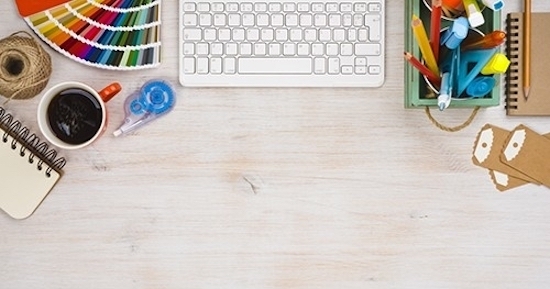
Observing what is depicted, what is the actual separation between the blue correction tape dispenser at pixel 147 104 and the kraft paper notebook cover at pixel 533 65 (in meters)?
0.42

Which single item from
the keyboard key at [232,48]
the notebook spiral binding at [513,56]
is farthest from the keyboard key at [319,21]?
the notebook spiral binding at [513,56]

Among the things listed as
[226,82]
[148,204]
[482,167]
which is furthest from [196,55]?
[482,167]

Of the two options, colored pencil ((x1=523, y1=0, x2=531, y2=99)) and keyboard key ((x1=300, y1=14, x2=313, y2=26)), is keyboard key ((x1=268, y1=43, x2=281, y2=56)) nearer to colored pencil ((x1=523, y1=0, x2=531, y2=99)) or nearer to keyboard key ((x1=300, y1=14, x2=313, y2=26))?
keyboard key ((x1=300, y1=14, x2=313, y2=26))

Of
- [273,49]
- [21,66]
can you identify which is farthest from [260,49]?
[21,66]

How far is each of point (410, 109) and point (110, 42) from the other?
15.0 inches

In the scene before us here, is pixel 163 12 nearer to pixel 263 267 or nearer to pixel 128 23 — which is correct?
pixel 128 23

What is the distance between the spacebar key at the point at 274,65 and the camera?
891mm

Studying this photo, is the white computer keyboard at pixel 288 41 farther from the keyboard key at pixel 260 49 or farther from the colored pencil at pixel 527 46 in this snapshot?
the colored pencil at pixel 527 46

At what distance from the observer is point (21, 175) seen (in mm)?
895

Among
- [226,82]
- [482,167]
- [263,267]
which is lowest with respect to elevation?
[263,267]

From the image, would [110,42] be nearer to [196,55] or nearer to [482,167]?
[196,55]

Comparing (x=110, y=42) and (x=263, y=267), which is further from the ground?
(x=110, y=42)

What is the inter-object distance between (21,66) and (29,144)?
3.8 inches

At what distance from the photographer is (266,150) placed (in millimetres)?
901
